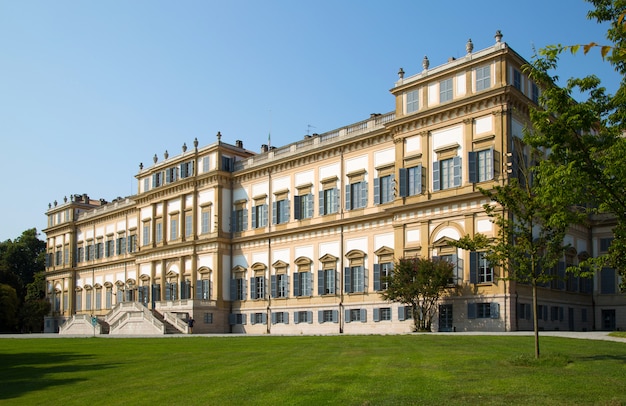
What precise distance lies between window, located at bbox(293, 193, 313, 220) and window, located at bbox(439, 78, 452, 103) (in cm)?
1443

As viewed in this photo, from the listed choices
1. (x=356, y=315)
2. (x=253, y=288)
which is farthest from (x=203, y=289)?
(x=356, y=315)

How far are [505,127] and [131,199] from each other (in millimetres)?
46518

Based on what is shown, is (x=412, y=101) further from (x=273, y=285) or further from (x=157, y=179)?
(x=157, y=179)

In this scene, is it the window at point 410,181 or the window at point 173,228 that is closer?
the window at point 410,181

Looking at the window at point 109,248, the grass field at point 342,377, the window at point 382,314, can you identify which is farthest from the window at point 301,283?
the window at point 109,248

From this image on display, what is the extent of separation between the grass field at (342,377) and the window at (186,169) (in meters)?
37.6

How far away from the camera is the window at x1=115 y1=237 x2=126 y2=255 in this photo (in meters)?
73.4

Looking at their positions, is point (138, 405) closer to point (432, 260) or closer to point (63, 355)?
point (63, 355)

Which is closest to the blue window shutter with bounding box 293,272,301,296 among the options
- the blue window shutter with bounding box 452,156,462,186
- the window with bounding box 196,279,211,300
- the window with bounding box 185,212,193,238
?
the window with bounding box 196,279,211,300

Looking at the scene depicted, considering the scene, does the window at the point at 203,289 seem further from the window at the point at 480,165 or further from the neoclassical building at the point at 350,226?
the window at the point at 480,165

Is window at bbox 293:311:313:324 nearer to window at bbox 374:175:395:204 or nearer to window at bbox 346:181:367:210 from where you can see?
window at bbox 346:181:367:210

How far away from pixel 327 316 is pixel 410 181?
1237 centimetres

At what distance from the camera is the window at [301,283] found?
50375mm

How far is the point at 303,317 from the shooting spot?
50.2 meters
